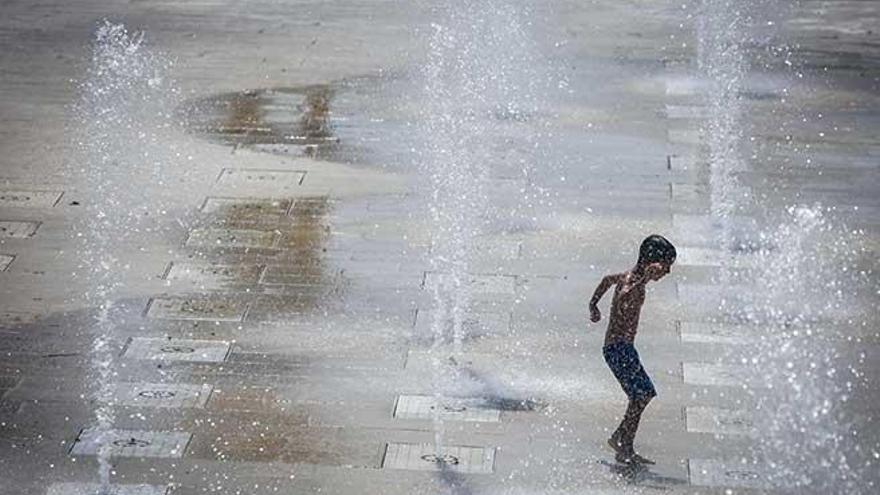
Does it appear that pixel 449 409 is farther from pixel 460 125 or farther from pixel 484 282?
pixel 460 125

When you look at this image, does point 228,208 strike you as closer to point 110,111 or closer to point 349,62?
point 110,111

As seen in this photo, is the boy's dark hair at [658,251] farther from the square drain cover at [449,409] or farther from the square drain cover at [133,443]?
the square drain cover at [133,443]

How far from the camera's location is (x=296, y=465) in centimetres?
1367

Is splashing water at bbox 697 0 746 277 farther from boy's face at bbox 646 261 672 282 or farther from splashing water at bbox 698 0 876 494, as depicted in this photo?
boy's face at bbox 646 261 672 282

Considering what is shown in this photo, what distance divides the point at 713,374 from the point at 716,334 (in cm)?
86

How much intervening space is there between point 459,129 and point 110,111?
4082mm

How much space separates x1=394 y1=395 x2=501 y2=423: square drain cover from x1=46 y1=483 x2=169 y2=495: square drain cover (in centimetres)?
202

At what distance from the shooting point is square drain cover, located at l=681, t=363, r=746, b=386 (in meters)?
15.2

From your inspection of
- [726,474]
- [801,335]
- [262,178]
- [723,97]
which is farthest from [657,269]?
[723,97]

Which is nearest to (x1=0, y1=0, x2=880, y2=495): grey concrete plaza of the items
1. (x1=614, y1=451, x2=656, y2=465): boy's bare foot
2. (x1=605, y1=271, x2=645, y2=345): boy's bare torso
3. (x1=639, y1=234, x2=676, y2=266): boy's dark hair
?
(x1=614, y1=451, x2=656, y2=465): boy's bare foot

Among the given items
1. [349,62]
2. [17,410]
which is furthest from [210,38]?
[17,410]

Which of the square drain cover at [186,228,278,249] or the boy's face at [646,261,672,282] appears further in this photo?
the square drain cover at [186,228,278,249]

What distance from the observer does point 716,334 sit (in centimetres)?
1609

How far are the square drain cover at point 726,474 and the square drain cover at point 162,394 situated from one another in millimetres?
3758
